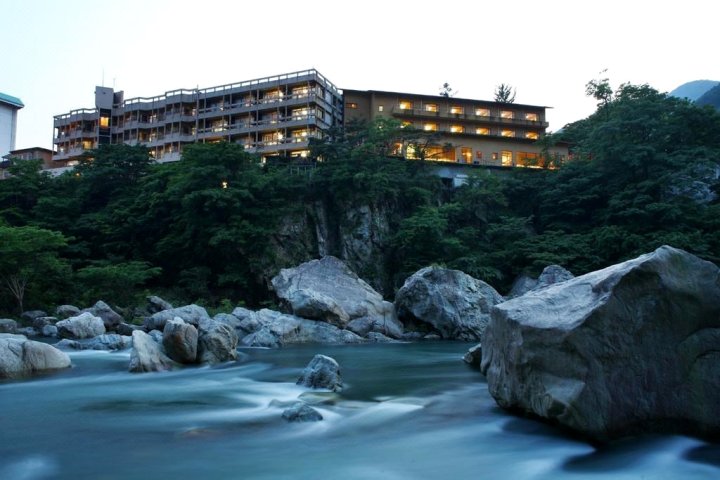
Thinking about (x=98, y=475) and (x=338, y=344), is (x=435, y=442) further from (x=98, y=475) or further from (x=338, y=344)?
(x=338, y=344)

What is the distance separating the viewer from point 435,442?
7.84 meters

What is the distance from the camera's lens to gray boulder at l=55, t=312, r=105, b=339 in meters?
21.8

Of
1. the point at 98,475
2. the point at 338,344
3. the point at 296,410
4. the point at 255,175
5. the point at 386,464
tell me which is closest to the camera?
the point at 98,475

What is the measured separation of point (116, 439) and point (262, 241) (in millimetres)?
30224

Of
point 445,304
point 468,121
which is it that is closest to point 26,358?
point 445,304

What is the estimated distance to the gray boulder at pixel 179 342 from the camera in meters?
15.0

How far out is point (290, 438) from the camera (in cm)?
796

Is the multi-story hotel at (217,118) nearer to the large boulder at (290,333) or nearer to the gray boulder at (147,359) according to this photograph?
the large boulder at (290,333)

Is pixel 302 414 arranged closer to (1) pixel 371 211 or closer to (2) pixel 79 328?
(2) pixel 79 328

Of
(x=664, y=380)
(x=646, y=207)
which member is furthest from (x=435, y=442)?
(x=646, y=207)

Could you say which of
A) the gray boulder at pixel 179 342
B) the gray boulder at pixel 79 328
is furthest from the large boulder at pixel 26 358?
the gray boulder at pixel 79 328

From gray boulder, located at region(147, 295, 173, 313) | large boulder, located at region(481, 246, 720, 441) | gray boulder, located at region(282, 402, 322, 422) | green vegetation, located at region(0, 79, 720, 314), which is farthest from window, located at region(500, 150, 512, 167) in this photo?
gray boulder, located at region(282, 402, 322, 422)

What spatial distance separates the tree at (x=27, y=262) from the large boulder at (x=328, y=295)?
1299cm

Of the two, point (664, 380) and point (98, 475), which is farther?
point (664, 380)
